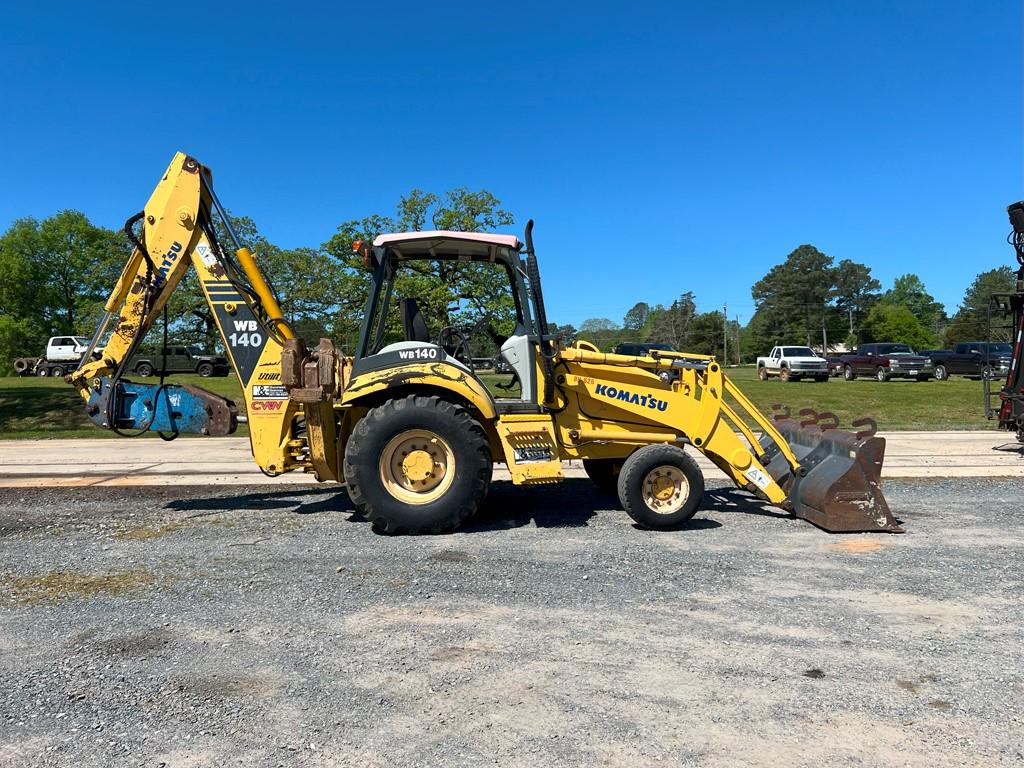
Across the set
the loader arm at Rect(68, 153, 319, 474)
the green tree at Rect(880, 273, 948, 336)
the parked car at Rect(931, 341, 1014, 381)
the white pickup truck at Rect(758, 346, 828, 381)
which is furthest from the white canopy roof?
the green tree at Rect(880, 273, 948, 336)

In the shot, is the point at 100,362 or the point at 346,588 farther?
the point at 100,362

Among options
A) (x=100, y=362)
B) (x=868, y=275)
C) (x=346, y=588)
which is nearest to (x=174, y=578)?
(x=346, y=588)

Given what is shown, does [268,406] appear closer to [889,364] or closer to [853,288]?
[889,364]

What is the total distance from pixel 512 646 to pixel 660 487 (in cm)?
275

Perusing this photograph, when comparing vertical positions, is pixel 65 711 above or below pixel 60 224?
below

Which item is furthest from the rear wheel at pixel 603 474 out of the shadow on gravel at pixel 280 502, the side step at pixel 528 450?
the shadow on gravel at pixel 280 502

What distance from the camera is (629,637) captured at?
3506mm

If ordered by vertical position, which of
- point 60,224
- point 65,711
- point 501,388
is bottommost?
point 65,711

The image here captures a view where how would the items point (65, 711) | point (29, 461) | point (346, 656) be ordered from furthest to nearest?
1. point (29, 461)
2. point (346, 656)
3. point (65, 711)

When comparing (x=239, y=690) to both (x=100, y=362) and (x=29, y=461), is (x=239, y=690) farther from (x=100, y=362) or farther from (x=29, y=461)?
(x=29, y=461)

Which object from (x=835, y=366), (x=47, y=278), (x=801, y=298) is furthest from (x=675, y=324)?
(x=47, y=278)

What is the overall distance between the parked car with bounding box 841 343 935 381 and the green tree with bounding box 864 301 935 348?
166 feet

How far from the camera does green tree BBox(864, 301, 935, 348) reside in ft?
253

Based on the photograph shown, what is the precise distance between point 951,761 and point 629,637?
147 cm
